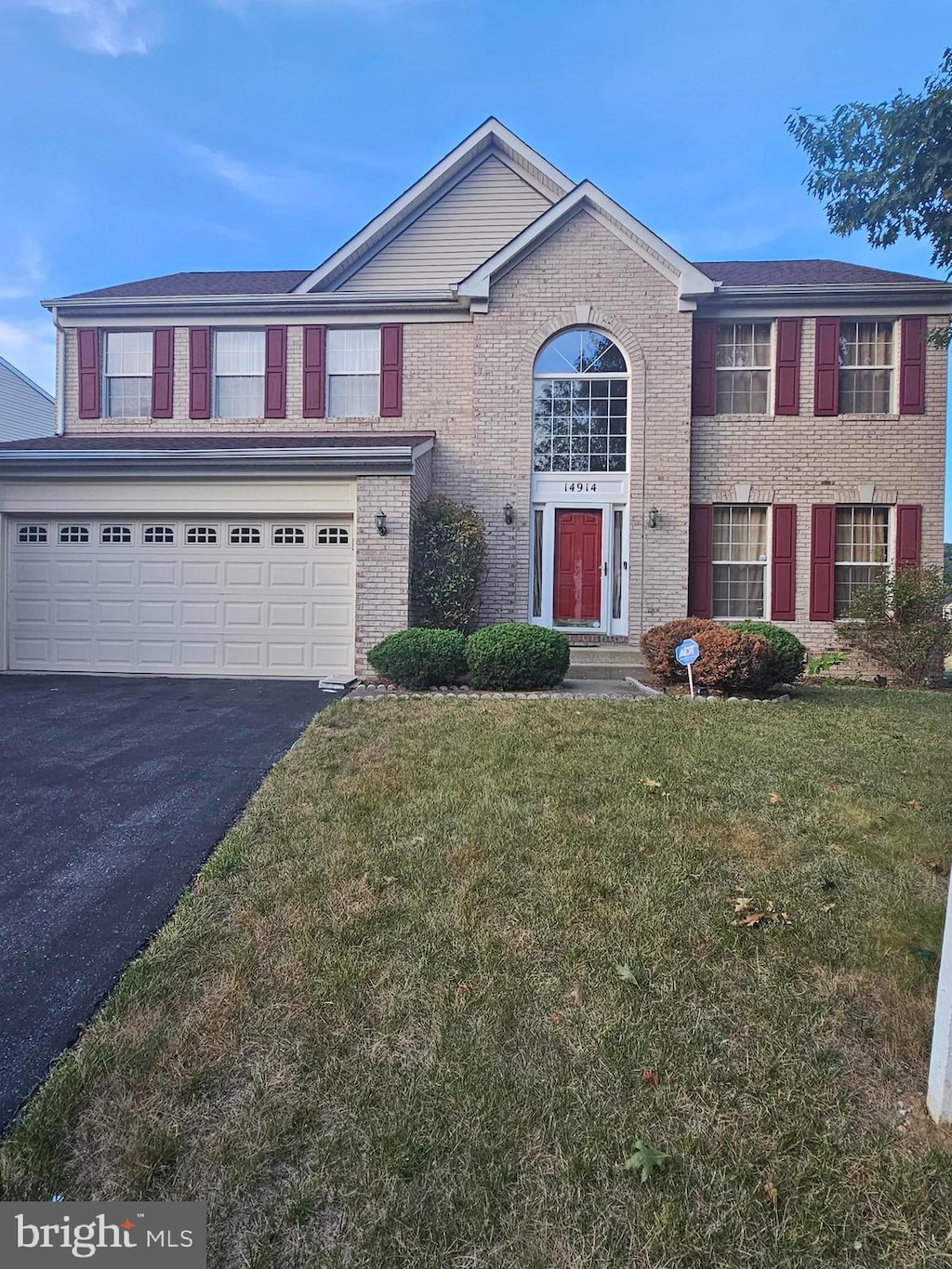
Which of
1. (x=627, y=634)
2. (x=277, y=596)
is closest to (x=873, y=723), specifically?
(x=627, y=634)

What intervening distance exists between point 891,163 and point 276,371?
9.59 metres

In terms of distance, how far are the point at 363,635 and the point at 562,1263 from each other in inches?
328

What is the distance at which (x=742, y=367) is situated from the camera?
11523 millimetres

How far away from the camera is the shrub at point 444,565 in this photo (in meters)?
10.5

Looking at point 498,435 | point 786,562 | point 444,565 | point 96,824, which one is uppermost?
point 498,435

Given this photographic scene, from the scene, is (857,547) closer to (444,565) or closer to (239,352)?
(444,565)

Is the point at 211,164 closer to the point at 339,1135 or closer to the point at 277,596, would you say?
the point at 277,596

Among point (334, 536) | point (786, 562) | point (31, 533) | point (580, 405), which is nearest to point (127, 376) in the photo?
point (31, 533)

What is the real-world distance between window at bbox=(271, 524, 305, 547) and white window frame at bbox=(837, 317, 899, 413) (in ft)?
30.8

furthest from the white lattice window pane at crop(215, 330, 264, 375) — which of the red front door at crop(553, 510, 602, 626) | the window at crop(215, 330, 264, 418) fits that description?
the red front door at crop(553, 510, 602, 626)

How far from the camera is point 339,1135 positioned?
1856 millimetres

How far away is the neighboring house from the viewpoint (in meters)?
22.1

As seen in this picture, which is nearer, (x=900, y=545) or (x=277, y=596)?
(x=277, y=596)

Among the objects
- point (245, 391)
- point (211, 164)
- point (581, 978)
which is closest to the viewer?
point (581, 978)
